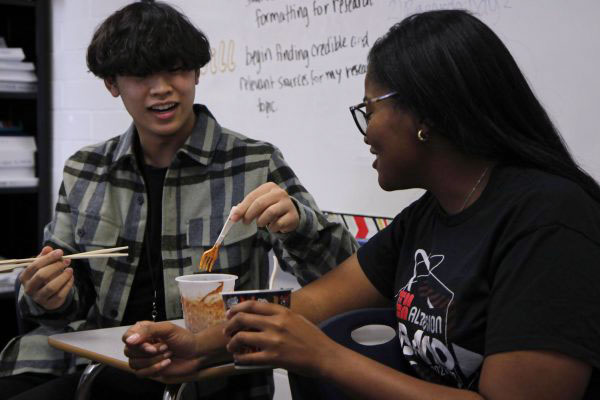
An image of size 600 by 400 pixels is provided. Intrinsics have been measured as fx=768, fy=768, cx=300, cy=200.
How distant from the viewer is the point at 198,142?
187 cm

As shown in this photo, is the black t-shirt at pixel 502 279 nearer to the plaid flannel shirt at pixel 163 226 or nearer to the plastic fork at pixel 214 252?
the plastic fork at pixel 214 252

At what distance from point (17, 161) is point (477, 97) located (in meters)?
2.67

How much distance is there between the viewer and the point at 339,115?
7.29 feet

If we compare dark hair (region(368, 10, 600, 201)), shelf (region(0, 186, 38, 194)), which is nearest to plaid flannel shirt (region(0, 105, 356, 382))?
dark hair (region(368, 10, 600, 201))

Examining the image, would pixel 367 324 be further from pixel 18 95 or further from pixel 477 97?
pixel 18 95

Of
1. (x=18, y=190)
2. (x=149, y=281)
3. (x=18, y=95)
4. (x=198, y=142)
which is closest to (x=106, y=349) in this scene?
(x=149, y=281)

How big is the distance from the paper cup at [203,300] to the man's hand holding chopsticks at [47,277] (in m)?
0.36

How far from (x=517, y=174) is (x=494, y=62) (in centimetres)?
18

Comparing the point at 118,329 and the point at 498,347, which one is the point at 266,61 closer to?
the point at 118,329

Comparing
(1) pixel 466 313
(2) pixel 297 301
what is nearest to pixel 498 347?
(1) pixel 466 313

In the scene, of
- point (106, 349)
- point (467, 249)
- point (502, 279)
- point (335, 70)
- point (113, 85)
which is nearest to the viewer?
point (502, 279)

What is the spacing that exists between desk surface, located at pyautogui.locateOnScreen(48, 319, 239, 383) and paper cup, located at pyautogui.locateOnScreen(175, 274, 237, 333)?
8cm

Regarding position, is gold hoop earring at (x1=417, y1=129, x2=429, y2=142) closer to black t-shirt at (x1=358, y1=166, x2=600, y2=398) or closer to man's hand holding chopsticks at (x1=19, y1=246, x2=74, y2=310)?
black t-shirt at (x1=358, y1=166, x2=600, y2=398)

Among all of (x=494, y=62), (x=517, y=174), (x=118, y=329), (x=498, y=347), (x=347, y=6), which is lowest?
(x=118, y=329)
